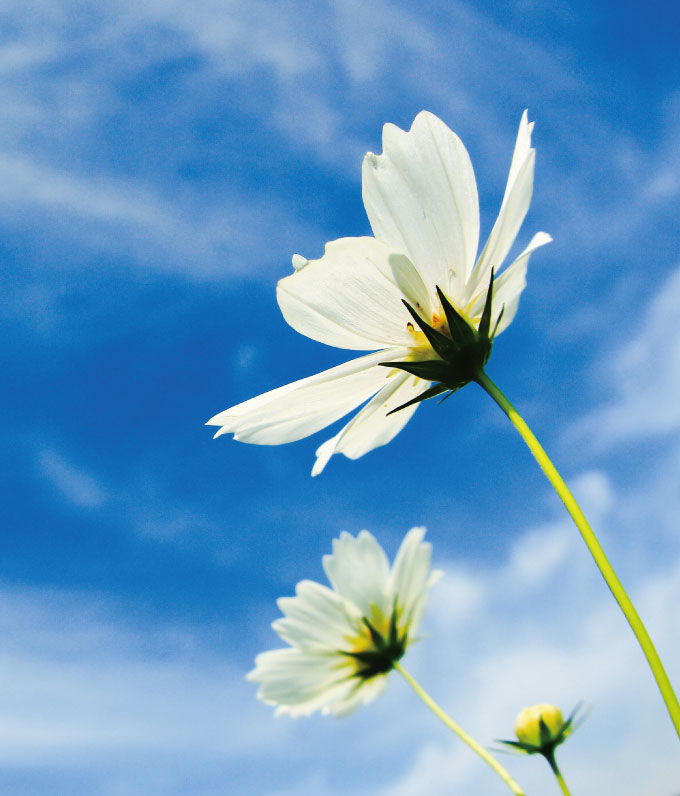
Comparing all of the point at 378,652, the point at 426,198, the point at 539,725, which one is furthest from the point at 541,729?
the point at 426,198

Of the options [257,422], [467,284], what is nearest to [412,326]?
[467,284]

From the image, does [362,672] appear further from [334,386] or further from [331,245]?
[331,245]

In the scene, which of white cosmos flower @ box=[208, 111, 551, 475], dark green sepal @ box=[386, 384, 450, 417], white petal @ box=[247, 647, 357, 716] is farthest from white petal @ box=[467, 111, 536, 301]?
white petal @ box=[247, 647, 357, 716]

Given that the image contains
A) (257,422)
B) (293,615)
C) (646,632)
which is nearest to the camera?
(646,632)

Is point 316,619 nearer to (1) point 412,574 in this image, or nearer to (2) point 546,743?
(1) point 412,574

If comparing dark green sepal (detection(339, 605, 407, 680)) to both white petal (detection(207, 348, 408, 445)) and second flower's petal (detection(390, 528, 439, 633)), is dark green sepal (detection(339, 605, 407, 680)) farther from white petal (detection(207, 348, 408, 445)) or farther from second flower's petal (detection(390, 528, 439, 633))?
white petal (detection(207, 348, 408, 445))
